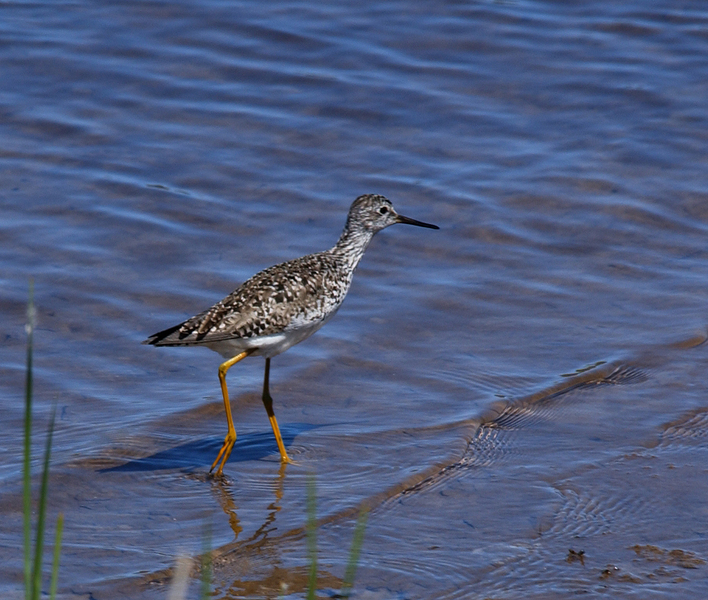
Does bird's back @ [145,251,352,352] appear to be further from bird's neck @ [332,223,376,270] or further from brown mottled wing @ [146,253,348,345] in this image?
bird's neck @ [332,223,376,270]

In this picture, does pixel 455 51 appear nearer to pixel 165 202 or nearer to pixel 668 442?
pixel 165 202

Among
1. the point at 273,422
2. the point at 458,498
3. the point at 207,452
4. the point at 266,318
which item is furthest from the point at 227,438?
the point at 458,498

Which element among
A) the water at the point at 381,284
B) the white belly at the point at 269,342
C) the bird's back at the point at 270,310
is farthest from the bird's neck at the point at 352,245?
the water at the point at 381,284

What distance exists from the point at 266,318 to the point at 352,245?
120 cm

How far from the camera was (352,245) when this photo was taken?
7660 millimetres

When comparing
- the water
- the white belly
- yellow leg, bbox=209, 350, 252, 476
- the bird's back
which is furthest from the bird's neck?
yellow leg, bbox=209, 350, 252, 476

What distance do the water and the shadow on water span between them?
3 centimetres

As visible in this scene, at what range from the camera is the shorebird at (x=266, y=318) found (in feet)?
21.7

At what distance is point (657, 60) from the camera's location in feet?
46.6

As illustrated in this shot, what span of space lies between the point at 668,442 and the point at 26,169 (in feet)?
23.0

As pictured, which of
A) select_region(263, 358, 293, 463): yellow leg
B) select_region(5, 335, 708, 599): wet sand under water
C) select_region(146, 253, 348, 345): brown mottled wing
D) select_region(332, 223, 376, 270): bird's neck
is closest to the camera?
select_region(5, 335, 708, 599): wet sand under water

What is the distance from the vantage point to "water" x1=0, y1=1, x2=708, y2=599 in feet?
18.7

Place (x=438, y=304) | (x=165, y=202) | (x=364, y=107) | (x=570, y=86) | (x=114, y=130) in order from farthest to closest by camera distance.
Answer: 1. (x=570, y=86)
2. (x=364, y=107)
3. (x=114, y=130)
4. (x=165, y=202)
5. (x=438, y=304)

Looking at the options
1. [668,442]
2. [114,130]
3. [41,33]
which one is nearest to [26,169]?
[114,130]
